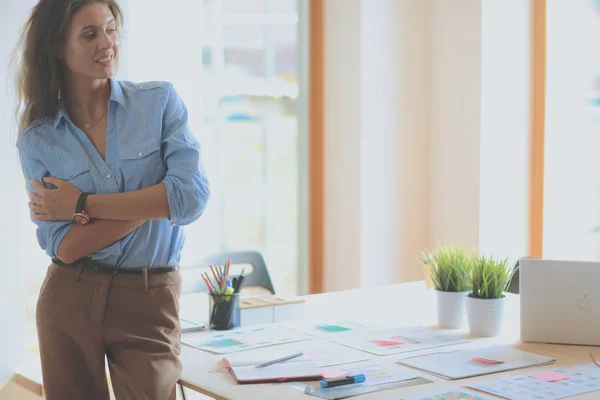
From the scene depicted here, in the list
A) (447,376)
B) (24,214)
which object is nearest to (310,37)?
(24,214)

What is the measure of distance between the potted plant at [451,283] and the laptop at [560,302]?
0.20 m

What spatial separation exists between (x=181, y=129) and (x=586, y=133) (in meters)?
2.78

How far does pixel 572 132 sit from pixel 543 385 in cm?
264

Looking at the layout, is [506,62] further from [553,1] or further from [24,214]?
[24,214]

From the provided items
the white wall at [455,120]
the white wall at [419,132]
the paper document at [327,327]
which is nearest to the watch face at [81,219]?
the paper document at [327,327]

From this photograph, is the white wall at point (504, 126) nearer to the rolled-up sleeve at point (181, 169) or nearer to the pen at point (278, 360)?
the pen at point (278, 360)

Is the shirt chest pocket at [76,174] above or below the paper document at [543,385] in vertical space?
above

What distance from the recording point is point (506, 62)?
4.09 metres

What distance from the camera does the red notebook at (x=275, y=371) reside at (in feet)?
5.61

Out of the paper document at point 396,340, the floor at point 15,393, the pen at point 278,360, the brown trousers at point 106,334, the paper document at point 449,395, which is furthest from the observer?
the floor at point 15,393

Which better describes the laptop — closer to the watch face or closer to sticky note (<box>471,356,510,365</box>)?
sticky note (<box>471,356,510,365</box>)

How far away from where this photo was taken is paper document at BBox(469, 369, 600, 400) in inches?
63.6

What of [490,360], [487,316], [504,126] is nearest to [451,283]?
[487,316]

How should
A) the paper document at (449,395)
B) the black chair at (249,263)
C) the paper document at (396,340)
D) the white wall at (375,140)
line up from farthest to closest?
the white wall at (375,140) → the black chair at (249,263) → the paper document at (396,340) → the paper document at (449,395)
